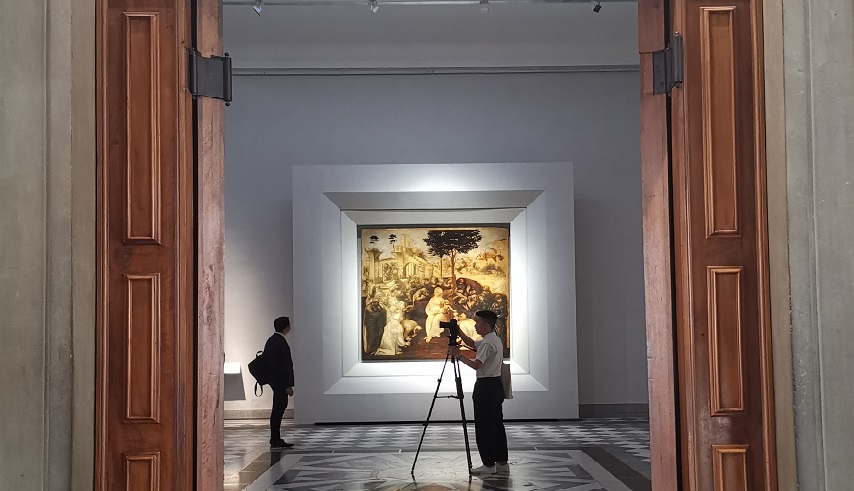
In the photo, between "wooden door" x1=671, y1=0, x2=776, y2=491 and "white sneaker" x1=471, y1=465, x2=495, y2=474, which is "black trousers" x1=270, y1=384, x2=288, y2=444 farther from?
"wooden door" x1=671, y1=0, x2=776, y2=491

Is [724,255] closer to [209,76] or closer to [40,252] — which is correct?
[209,76]

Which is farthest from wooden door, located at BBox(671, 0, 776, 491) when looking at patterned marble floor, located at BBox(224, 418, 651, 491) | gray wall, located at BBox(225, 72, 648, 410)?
gray wall, located at BBox(225, 72, 648, 410)

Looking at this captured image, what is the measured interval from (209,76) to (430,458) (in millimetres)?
7457

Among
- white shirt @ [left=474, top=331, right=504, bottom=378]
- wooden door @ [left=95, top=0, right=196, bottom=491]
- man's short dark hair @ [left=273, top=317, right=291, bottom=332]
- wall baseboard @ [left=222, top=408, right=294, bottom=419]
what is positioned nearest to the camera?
wooden door @ [left=95, top=0, right=196, bottom=491]

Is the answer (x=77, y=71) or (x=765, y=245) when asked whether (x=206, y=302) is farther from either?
(x=765, y=245)

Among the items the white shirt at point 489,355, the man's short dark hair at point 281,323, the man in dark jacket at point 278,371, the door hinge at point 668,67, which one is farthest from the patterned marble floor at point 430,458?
the door hinge at point 668,67

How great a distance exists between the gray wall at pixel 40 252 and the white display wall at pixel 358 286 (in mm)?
11443

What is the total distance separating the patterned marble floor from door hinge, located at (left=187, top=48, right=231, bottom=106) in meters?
5.42

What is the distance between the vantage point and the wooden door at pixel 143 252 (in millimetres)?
3582

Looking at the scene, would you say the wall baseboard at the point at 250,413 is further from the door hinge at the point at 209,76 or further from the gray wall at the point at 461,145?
the door hinge at the point at 209,76

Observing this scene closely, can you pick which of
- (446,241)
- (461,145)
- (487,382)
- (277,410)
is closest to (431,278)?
(446,241)

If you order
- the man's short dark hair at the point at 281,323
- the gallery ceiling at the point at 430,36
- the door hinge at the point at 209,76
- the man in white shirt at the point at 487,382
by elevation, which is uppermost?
the gallery ceiling at the point at 430,36

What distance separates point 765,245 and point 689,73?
723 millimetres

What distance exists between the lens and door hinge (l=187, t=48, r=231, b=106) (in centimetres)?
382
